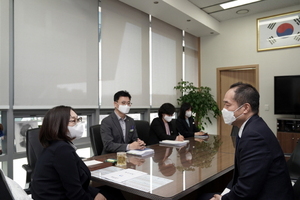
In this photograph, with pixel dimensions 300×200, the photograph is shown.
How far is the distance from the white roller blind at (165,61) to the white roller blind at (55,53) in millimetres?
1534

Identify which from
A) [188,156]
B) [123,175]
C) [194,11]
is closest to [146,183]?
[123,175]

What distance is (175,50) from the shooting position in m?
5.61

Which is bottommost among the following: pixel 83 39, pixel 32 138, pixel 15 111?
pixel 32 138

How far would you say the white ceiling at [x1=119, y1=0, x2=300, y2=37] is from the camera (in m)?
4.26

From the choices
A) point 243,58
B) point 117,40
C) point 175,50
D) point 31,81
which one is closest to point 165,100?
point 175,50

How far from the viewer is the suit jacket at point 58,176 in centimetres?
139

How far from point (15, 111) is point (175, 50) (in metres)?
3.77

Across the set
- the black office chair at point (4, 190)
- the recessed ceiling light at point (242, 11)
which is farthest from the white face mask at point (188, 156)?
the recessed ceiling light at point (242, 11)

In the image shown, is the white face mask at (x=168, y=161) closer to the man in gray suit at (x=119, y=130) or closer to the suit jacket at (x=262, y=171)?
the man in gray suit at (x=119, y=130)

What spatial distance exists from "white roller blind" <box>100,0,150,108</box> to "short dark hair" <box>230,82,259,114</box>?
8.98 ft

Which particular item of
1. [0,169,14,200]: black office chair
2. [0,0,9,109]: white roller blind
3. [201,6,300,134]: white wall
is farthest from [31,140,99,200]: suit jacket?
[201,6,300,134]: white wall

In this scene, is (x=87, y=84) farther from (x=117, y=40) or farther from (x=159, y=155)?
(x=159, y=155)

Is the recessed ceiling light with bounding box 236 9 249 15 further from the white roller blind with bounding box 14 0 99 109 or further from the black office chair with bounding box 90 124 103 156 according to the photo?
the black office chair with bounding box 90 124 103 156

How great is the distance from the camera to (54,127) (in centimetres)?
147
